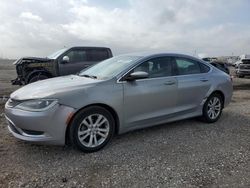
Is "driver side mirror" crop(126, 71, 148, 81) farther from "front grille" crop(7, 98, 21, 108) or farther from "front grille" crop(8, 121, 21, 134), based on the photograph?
"front grille" crop(8, 121, 21, 134)

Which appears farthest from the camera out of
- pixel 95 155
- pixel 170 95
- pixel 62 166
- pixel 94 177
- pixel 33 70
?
pixel 33 70

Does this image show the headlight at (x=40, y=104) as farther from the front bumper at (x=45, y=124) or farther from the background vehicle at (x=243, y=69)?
the background vehicle at (x=243, y=69)

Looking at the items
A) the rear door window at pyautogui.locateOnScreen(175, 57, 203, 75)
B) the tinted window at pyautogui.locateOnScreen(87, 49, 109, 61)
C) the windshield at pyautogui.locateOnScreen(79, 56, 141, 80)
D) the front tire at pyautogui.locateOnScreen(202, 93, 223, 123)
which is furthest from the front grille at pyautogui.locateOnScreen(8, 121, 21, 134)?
the tinted window at pyautogui.locateOnScreen(87, 49, 109, 61)

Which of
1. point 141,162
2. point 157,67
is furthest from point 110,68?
point 141,162

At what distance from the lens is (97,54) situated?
41.0 ft

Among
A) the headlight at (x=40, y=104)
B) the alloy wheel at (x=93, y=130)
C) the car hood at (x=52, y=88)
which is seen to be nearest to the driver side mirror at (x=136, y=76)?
the car hood at (x=52, y=88)

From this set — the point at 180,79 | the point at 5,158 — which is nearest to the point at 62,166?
the point at 5,158

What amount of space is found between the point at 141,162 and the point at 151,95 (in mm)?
1369

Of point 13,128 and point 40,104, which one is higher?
point 40,104

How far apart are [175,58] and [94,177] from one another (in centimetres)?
308

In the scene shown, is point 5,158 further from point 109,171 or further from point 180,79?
point 180,79

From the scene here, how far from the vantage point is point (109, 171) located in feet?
13.1

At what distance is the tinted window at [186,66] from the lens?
19.5 ft

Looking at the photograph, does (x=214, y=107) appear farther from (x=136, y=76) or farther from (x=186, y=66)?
(x=136, y=76)
